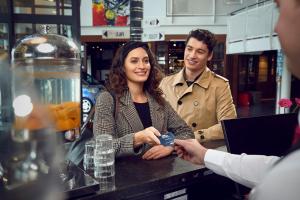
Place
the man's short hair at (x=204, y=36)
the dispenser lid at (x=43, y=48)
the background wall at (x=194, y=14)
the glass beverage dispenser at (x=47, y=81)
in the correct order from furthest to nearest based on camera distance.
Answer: the background wall at (x=194, y=14), the man's short hair at (x=204, y=36), the dispenser lid at (x=43, y=48), the glass beverage dispenser at (x=47, y=81)

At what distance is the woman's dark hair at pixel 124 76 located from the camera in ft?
7.22

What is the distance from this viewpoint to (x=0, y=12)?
6.38m

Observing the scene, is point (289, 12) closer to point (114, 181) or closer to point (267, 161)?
point (267, 161)

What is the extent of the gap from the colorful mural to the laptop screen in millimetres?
12485

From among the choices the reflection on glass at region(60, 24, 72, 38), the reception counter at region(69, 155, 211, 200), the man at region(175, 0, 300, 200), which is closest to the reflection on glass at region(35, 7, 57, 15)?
the reflection on glass at region(60, 24, 72, 38)

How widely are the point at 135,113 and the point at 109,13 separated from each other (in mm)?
12005

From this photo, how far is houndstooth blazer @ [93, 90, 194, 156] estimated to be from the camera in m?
1.83

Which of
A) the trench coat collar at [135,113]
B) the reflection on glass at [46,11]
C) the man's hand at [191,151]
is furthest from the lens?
the reflection on glass at [46,11]

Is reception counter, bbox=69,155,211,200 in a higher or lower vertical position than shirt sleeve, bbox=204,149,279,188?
lower

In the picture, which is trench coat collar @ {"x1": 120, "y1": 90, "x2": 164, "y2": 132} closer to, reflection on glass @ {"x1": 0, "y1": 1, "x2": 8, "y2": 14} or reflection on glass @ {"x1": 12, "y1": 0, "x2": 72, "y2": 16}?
reflection on glass @ {"x1": 12, "y1": 0, "x2": 72, "y2": 16}

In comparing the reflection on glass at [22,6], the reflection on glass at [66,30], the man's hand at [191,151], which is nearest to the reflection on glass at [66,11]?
the reflection on glass at [66,30]

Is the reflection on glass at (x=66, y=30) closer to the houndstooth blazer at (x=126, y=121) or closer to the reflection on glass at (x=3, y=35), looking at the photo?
the reflection on glass at (x=3, y=35)

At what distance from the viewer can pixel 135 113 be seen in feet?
6.92

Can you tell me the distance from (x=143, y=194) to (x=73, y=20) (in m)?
5.79
